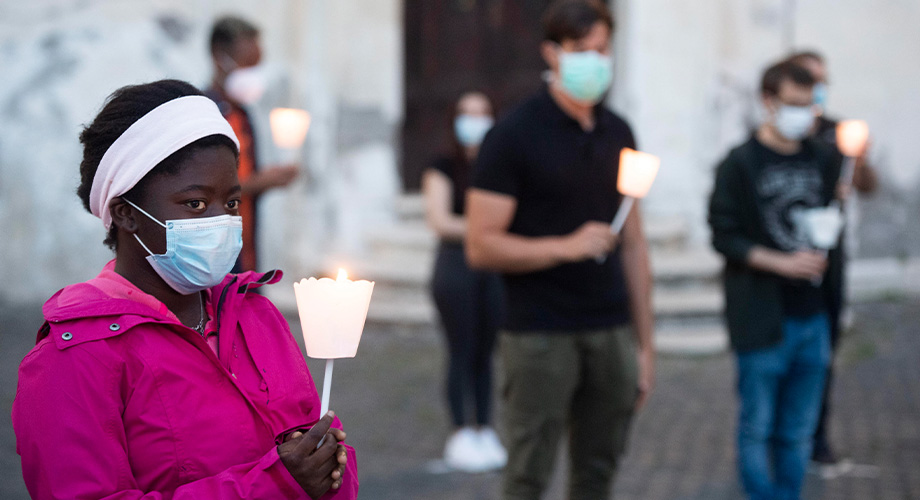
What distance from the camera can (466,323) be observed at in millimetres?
5109

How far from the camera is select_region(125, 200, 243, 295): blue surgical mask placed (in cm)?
165

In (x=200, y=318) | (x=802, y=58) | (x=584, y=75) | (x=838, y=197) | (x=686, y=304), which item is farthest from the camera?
(x=686, y=304)

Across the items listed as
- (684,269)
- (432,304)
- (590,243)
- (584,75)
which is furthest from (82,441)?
(684,269)

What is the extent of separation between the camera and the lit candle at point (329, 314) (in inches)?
61.4

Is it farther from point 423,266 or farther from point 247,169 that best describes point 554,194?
point 423,266

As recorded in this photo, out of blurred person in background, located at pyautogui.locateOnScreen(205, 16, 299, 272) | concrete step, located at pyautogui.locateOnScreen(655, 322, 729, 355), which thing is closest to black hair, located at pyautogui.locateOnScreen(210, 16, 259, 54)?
blurred person in background, located at pyautogui.locateOnScreen(205, 16, 299, 272)

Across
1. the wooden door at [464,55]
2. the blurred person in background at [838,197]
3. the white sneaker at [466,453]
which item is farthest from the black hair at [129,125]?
the wooden door at [464,55]

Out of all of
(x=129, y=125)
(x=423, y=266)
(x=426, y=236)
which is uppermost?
(x=129, y=125)

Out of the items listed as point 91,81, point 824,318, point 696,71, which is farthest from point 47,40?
point 824,318

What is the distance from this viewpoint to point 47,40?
886 cm

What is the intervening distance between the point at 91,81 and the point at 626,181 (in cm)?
737

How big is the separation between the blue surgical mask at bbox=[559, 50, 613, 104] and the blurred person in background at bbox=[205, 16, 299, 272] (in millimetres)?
1585

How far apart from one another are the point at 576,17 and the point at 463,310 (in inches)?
86.1

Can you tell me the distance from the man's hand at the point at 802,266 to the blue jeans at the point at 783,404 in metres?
0.24
